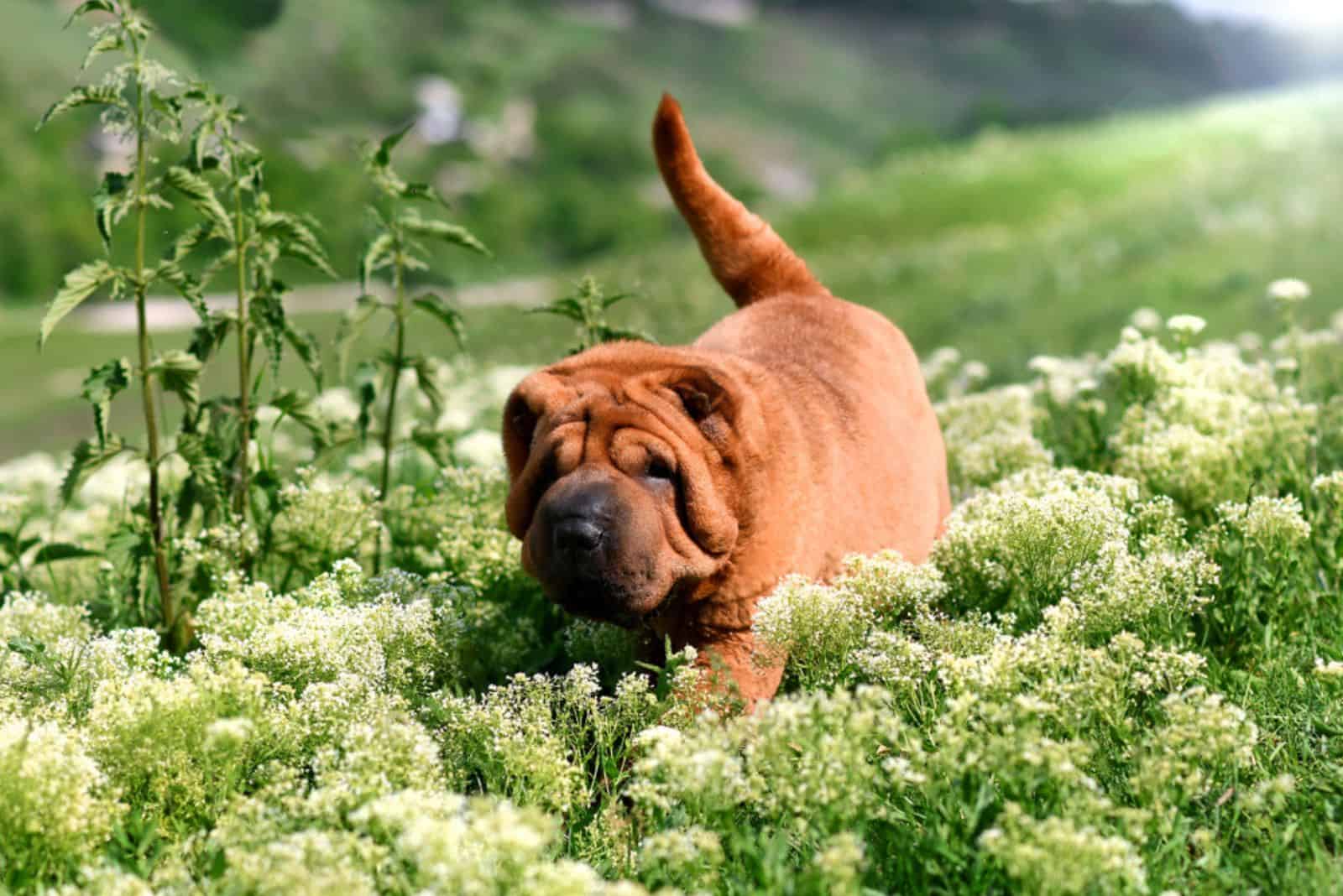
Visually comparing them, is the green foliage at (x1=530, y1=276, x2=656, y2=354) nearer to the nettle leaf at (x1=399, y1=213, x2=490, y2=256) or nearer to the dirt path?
the nettle leaf at (x1=399, y1=213, x2=490, y2=256)

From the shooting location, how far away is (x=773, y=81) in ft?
66.5

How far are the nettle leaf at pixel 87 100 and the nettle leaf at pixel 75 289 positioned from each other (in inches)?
15.6

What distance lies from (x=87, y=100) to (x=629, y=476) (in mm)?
1826

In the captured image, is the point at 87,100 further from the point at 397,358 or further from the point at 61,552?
the point at 61,552

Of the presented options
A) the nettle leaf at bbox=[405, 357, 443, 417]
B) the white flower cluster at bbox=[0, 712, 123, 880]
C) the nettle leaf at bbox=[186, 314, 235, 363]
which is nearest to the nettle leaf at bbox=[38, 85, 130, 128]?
the nettle leaf at bbox=[186, 314, 235, 363]

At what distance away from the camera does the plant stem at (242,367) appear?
4082 mm

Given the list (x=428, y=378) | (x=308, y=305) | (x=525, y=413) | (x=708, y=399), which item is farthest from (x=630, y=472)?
(x=308, y=305)

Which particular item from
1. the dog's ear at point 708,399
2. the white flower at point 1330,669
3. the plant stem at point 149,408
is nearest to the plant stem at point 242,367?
the plant stem at point 149,408

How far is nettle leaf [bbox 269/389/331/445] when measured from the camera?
427 centimetres

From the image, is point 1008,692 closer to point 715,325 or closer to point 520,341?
point 715,325

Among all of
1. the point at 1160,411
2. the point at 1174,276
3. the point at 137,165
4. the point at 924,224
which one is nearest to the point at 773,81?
the point at 924,224

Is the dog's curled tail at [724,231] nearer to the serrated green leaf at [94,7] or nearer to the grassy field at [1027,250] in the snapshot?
the grassy field at [1027,250]

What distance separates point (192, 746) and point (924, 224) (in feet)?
54.7

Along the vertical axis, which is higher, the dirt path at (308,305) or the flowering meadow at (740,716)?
the dirt path at (308,305)
